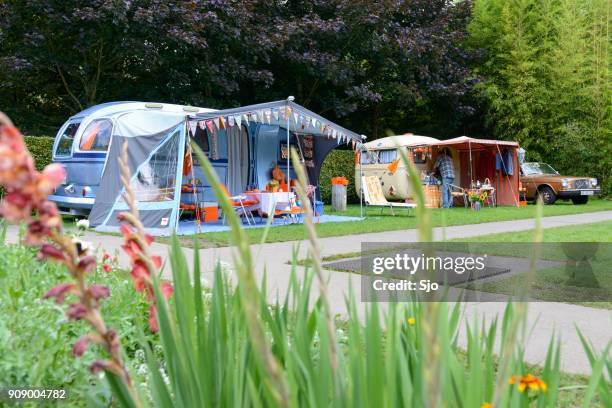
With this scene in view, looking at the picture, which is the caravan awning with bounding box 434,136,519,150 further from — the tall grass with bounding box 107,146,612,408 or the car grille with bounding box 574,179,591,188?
the tall grass with bounding box 107,146,612,408

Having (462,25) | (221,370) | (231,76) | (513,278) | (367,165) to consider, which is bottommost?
(513,278)

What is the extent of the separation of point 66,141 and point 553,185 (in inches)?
570

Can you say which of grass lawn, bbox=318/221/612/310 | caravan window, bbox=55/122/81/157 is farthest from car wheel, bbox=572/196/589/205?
caravan window, bbox=55/122/81/157

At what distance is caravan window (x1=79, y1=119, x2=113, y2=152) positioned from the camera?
34.8 feet

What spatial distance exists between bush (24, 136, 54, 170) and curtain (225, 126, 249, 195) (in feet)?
13.0

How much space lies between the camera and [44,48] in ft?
49.4

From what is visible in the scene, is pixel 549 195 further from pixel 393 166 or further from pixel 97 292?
pixel 97 292

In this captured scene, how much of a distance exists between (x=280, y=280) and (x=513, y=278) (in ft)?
7.26

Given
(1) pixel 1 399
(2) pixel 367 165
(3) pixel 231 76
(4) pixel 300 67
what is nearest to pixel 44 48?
(3) pixel 231 76

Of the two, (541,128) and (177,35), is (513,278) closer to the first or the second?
(177,35)

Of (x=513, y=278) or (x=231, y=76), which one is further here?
(x=231, y=76)

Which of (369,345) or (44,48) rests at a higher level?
(44,48)

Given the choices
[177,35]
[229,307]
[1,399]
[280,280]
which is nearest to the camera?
[229,307]

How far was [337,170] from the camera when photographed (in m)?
18.3
